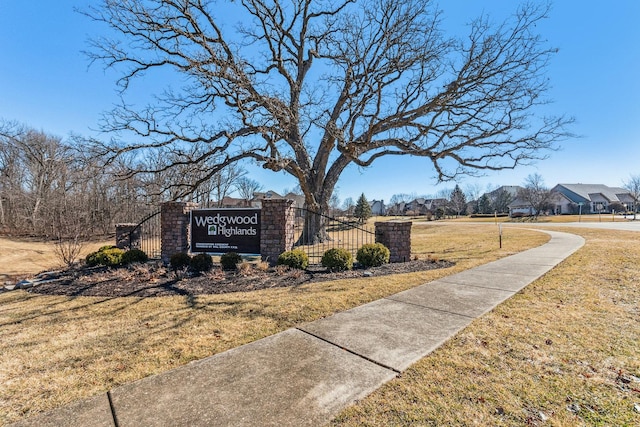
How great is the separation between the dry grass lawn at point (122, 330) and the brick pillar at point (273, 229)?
194cm

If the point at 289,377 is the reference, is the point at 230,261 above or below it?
above

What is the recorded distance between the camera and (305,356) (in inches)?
109

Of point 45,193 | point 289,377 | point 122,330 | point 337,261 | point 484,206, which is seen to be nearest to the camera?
point 289,377

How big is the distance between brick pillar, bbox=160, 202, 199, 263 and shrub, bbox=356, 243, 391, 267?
195 inches

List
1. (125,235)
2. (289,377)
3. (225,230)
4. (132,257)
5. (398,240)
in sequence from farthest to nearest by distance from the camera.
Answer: (125,235) < (398,240) < (132,257) < (225,230) < (289,377)

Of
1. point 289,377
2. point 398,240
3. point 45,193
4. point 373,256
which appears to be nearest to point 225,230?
point 373,256

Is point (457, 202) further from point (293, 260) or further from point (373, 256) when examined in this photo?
point (293, 260)

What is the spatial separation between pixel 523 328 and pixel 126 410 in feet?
13.1

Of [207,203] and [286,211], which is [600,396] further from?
[207,203]

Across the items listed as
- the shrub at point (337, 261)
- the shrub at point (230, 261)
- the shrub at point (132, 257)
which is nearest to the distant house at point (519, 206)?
the shrub at point (337, 261)

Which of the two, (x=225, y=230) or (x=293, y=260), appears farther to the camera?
(x=225, y=230)

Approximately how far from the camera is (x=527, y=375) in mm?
2451

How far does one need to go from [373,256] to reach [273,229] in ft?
8.81

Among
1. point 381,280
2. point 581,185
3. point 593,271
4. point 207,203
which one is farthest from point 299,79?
point 581,185
